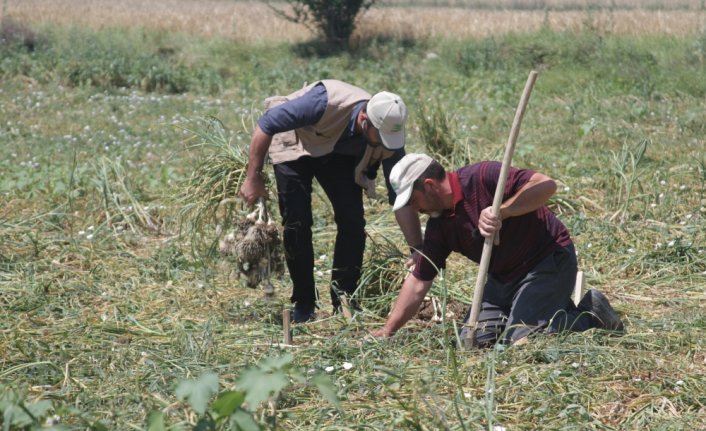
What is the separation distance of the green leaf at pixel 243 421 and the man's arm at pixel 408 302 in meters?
1.54

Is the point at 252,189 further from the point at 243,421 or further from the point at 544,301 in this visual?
the point at 243,421

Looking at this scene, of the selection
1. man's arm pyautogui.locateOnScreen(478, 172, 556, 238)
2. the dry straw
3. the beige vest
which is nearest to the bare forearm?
the beige vest

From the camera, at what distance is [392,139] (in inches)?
169

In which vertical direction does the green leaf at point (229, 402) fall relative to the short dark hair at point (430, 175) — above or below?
below

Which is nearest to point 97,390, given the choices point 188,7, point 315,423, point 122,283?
point 315,423

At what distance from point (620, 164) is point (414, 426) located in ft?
13.9

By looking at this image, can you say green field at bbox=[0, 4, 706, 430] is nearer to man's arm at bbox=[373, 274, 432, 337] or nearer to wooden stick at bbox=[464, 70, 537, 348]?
man's arm at bbox=[373, 274, 432, 337]

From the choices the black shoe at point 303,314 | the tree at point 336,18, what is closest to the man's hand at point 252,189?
the black shoe at point 303,314

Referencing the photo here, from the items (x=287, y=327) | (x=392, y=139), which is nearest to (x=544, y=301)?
(x=392, y=139)

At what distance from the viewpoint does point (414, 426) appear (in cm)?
295

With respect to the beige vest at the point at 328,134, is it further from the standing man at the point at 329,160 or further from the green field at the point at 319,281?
the green field at the point at 319,281

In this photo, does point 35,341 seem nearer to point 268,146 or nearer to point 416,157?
point 268,146

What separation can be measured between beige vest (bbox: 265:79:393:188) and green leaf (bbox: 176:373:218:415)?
2.08 metres

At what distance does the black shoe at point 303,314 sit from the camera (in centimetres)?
477
